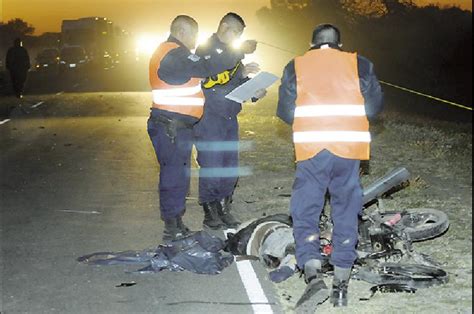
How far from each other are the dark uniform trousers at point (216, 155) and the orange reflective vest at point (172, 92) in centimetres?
52

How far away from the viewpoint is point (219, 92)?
711 centimetres

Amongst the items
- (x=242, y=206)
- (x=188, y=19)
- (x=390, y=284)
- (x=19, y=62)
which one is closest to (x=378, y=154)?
(x=242, y=206)

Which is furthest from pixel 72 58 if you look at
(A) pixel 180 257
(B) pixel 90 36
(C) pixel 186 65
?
(A) pixel 180 257

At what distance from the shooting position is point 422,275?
5.28 meters

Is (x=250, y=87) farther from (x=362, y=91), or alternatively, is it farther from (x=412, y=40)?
(x=412, y=40)

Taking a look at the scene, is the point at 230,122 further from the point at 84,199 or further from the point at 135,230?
the point at 84,199


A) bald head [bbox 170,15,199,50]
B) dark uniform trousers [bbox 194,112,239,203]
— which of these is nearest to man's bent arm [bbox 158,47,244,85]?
bald head [bbox 170,15,199,50]

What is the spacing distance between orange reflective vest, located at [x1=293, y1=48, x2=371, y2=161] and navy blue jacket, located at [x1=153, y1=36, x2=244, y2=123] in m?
1.50

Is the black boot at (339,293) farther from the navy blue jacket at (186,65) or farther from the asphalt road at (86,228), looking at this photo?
the navy blue jacket at (186,65)

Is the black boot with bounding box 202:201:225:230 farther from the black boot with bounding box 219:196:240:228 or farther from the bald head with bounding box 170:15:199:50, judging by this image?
the bald head with bounding box 170:15:199:50

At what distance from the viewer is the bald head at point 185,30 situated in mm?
6582

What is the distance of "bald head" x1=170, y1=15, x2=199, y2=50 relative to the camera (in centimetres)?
658

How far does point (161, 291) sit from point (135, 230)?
1889mm

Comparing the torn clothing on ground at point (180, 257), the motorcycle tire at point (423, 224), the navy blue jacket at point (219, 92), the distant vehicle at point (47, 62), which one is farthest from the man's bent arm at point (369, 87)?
the distant vehicle at point (47, 62)
